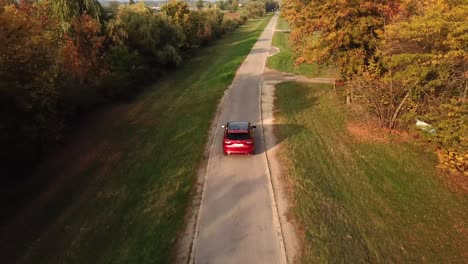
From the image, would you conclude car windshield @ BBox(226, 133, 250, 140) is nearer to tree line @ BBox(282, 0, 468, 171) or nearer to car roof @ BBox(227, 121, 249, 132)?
car roof @ BBox(227, 121, 249, 132)

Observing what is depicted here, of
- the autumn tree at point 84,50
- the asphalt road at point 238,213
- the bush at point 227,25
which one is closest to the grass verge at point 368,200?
the asphalt road at point 238,213

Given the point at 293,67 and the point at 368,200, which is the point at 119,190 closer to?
the point at 368,200

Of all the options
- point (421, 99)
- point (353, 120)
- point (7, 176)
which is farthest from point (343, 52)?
point (7, 176)

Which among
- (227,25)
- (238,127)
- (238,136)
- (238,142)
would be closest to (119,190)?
(238,142)

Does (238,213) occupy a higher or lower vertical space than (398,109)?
lower

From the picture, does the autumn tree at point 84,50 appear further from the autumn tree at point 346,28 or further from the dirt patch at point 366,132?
the dirt patch at point 366,132

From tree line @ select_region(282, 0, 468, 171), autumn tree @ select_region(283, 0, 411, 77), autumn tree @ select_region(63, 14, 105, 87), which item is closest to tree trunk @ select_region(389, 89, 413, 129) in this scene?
tree line @ select_region(282, 0, 468, 171)

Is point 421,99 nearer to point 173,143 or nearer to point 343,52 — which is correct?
point 343,52
